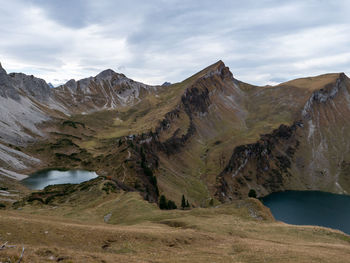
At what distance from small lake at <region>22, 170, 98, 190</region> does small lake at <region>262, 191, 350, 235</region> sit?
115898 mm

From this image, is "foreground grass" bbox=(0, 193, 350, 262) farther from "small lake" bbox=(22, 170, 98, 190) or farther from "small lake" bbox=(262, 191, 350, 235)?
"small lake" bbox=(262, 191, 350, 235)

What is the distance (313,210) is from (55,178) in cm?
16193

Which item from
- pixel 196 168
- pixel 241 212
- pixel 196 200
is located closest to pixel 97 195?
pixel 241 212

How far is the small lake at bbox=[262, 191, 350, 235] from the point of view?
147125 millimetres

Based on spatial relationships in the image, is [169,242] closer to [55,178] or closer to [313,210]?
[55,178]

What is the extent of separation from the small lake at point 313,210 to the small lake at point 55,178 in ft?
380

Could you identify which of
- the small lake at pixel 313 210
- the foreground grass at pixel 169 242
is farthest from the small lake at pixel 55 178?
the small lake at pixel 313 210

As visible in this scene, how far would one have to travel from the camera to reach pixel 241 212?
62031mm

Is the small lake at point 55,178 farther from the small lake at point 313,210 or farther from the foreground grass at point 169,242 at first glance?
the small lake at point 313,210

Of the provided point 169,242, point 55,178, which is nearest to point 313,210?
point 55,178

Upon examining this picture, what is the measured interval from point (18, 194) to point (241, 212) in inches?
3108

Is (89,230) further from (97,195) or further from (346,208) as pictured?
(346,208)

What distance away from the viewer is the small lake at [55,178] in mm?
110550

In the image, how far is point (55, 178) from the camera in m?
122
